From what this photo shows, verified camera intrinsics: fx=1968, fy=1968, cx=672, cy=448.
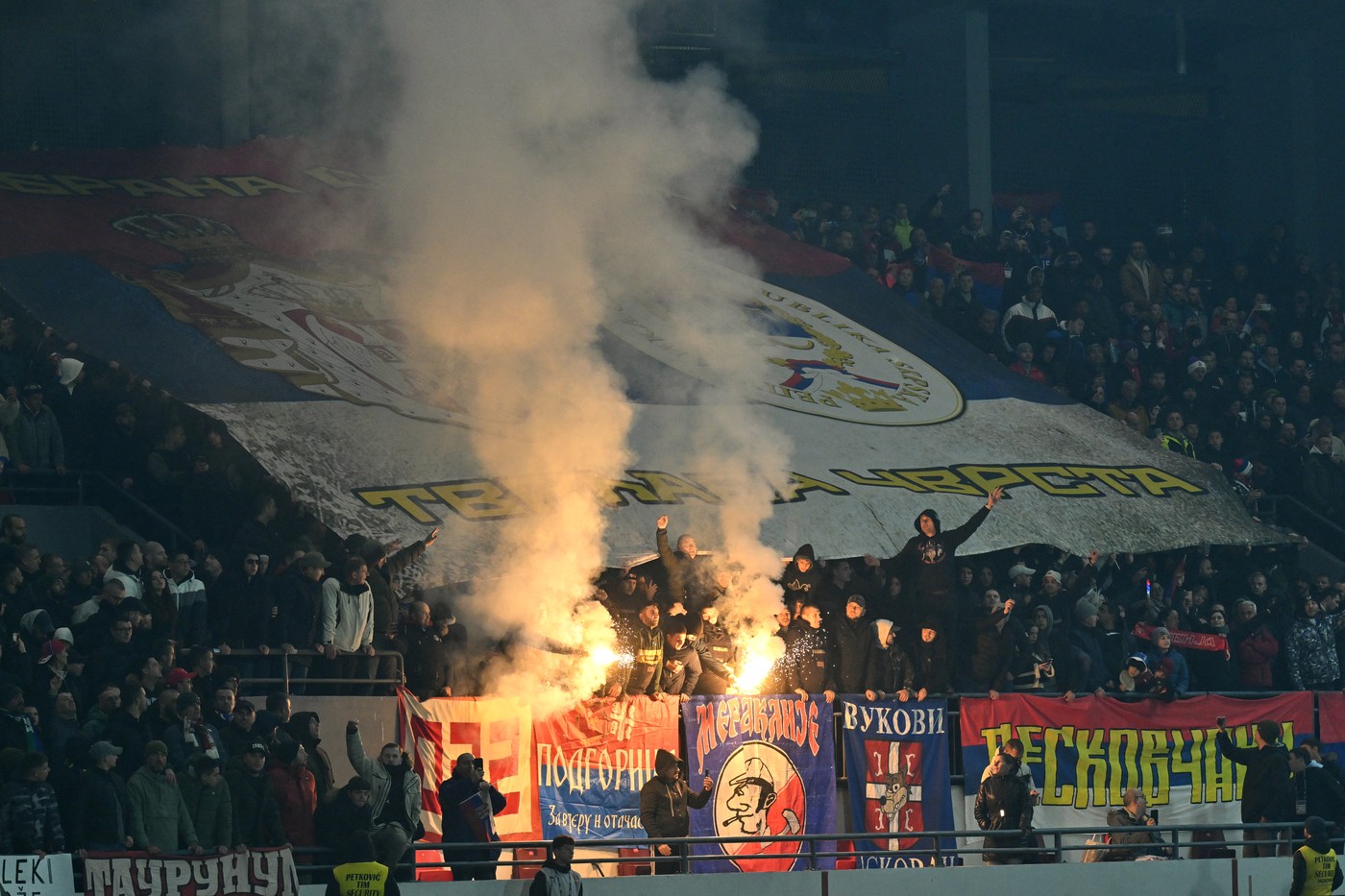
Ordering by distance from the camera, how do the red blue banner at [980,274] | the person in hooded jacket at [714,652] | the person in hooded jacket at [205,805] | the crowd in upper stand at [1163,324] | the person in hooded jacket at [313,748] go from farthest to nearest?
the red blue banner at [980,274], the crowd in upper stand at [1163,324], the person in hooded jacket at [714,652], the person in hooded jacket at [313,748], the person in hooded jacket at [205,805]

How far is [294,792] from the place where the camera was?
11062mm

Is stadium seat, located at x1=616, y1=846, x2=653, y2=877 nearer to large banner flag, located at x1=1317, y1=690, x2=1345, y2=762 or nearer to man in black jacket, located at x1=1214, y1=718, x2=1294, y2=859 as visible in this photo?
man in black jacket, located at x1=1214, y1=718, x2=1294, y2=859

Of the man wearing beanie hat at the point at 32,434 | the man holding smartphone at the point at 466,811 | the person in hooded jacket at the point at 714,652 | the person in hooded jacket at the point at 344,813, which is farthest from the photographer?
the man wearing beanie hat at the point at 32,434

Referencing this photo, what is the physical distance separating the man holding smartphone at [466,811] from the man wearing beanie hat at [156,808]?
163cm

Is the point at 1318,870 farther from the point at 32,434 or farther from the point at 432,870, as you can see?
the point at 32,434

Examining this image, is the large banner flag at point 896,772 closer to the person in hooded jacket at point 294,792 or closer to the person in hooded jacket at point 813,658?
the person in hooded jacket at point 813,658

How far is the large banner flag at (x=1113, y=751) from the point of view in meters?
13.7

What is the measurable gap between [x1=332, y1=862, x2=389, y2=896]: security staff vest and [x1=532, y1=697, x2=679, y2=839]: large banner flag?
211 cm

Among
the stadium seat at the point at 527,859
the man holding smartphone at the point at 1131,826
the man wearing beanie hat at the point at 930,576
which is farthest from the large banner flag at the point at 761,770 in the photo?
the man holding smartphone at the point at 1131,826

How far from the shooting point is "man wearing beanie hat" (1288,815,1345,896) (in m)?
12.3

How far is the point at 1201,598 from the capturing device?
16.6 m

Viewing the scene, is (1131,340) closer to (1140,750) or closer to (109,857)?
(1140,750)

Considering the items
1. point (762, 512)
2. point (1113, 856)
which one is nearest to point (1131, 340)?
point (762, 512)

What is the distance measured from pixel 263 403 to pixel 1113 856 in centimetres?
689
